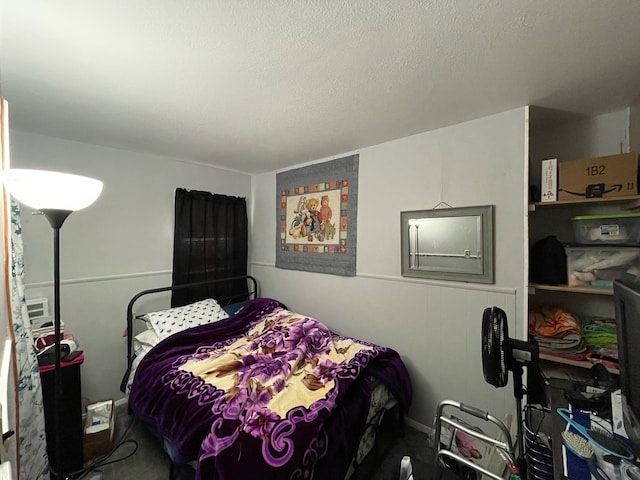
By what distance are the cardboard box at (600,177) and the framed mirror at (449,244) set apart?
15.3 inches

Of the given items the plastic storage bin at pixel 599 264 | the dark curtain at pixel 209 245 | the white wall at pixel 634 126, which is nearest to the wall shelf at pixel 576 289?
the plastic storage bin at pixel 599 264

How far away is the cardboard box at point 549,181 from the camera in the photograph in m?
1.49

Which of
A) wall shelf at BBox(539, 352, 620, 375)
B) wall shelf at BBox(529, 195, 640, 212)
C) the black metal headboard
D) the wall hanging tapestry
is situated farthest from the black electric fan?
the black metal headboard

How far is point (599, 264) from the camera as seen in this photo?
1414mm

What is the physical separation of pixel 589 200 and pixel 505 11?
1.12 metres

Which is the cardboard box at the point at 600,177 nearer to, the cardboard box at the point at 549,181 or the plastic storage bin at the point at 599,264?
the cardboard box at the point at 549,181

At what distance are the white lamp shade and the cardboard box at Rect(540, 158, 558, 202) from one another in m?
2.44

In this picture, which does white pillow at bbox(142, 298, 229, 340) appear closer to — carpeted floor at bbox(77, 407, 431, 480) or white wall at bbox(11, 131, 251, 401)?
white wall at bbox(11, 131, 251, 401)

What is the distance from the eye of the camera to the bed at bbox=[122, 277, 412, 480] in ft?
3.82

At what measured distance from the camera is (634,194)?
52.2 inches

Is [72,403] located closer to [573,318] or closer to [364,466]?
[364,466]

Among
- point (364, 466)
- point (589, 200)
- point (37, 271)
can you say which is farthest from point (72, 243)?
point (589, 200)

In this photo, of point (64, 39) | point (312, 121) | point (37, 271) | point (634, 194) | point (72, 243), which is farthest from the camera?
point (72, 243)

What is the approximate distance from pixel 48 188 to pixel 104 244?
150 cm
